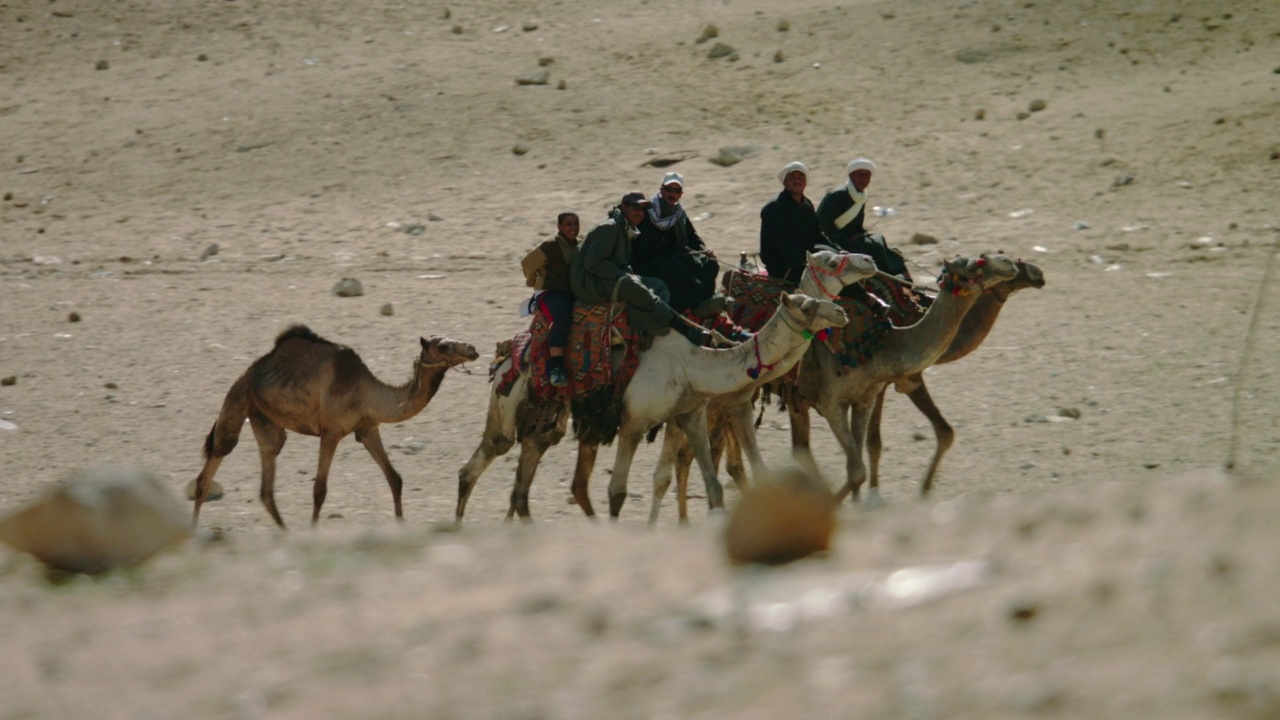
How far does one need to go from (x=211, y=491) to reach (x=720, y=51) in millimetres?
Answer: 14911

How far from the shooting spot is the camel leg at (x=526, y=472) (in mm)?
11086

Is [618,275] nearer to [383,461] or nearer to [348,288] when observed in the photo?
[383,461]

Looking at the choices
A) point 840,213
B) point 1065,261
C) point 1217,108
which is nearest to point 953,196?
point 1065,261

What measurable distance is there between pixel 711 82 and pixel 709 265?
45.4 feet

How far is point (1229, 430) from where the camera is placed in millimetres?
12539

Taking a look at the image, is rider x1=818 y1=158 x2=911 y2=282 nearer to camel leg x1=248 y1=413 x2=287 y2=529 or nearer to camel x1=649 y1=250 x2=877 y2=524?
camel x1=649 y1=250 x2=877 y2=524

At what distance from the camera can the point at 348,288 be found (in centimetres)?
1778

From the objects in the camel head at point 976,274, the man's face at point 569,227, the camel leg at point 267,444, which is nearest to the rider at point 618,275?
the man's face at point 569,227

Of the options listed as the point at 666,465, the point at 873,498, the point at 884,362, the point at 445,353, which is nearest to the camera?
the point at 873,498

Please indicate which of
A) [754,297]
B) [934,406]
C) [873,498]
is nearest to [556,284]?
[754,297]

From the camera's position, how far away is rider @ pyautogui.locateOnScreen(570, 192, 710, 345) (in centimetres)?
1047

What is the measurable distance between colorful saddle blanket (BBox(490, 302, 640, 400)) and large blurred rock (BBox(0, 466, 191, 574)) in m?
3.80

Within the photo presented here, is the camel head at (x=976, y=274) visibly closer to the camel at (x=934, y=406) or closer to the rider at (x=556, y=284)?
the camel at (x=934, y=406)

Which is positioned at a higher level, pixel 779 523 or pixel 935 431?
pixel 779 523
